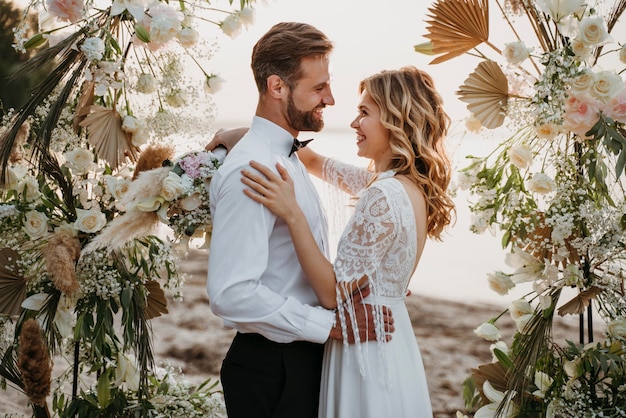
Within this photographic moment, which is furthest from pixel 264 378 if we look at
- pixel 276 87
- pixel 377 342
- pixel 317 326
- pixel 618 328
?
pixel 618 328

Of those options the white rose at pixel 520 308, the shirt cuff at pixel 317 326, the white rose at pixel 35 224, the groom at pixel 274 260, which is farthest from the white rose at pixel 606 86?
the white rose at pixel 35 224

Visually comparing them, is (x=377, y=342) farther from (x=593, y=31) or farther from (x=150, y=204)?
(x=593, y=31)

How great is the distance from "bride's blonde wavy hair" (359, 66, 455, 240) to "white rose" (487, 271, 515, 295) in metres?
0.44

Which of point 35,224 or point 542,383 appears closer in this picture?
point 35,224

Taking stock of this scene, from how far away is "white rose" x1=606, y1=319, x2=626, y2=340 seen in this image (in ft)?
7.27

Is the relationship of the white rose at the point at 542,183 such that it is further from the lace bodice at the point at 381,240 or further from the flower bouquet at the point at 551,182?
the lace bodice at the point at 381,240

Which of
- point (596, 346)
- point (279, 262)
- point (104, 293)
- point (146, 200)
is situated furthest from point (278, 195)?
point (596, 346)

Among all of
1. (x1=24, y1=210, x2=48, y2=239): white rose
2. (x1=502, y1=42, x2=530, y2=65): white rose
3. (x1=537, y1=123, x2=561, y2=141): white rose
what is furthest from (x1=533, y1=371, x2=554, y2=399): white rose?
(x1=24, y1=210, x2=48, y2=239): white rose

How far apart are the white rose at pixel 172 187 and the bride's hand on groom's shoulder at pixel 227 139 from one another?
0.25m

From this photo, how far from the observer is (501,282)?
8.01ft

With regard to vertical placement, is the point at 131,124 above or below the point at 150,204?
above

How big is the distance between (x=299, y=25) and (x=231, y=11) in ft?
1.34

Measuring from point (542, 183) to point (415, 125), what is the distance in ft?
1.68

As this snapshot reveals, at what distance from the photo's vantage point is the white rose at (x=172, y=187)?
197 cm
